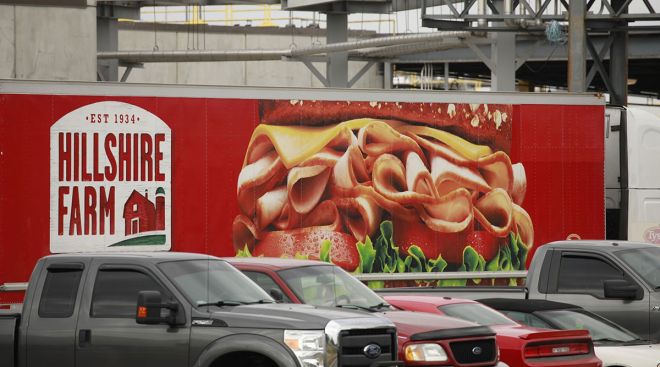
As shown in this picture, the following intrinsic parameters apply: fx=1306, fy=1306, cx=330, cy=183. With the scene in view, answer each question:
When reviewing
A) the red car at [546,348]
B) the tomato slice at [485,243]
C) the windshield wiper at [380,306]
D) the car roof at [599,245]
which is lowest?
the red car at [546,348]

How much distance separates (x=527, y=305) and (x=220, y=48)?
1890 inches

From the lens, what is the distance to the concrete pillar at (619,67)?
31.0 m

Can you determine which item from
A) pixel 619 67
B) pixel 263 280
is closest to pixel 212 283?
pixel 263 280

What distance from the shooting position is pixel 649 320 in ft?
50.8

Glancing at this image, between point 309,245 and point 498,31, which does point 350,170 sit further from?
point 498,31

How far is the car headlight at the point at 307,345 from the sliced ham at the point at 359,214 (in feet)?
26.9

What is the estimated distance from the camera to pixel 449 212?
19.5 metres

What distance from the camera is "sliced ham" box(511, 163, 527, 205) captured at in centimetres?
1997

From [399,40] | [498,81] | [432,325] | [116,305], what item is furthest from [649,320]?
[399,40]

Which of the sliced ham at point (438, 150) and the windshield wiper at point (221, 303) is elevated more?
the sliced ham at point (438, 150)

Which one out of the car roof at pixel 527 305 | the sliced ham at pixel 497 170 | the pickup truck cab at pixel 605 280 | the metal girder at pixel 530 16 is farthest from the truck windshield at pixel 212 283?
the metal girder at pixel 530 16

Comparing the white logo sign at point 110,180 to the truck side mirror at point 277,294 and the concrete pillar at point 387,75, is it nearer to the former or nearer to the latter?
the truck side mirror at point 277,294

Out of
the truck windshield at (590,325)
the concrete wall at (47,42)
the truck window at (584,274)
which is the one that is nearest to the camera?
the truck windshield at (590,325)

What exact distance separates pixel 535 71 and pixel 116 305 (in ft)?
157
